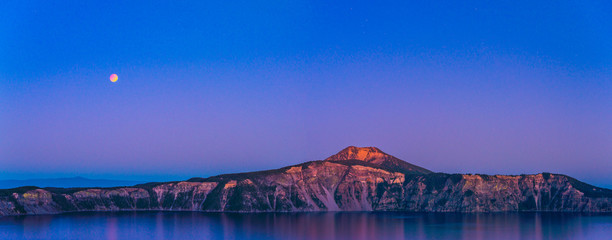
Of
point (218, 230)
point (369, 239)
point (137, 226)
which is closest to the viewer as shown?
point (369, 239)

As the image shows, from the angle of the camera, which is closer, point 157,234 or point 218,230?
point 157,234

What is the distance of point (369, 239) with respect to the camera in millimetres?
155000

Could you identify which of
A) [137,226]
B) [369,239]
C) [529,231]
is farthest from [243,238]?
[529,231]

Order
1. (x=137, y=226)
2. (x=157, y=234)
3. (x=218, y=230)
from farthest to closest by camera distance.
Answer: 1. (x=137, y=226)
2. (x=218, y=230)
3. (x=157, y=234)

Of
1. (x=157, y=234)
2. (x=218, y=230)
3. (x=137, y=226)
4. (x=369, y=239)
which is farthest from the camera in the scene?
(x=137, y=226)

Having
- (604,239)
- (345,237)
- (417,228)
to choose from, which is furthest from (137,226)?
(604,239)

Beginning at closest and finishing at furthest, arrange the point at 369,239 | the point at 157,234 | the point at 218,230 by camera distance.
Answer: the point at 369,239 < the point at 157,234 < the point at 218,230

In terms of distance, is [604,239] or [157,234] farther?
[157,234]

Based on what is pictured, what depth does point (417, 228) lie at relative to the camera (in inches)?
7411

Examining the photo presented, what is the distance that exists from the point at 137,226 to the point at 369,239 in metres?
84.5

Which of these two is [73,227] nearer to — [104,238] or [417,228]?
[104,238]

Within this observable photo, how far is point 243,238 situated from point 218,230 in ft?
86.2

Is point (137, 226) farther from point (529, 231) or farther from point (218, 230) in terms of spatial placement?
point (529, 231)

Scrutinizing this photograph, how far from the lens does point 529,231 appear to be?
7042 inches
